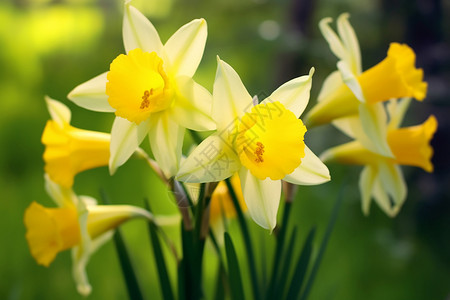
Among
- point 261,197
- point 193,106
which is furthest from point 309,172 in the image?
point 193,106

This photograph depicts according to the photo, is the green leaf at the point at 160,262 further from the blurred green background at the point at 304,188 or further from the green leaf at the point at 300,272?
the blurred green background at the point at 304,188

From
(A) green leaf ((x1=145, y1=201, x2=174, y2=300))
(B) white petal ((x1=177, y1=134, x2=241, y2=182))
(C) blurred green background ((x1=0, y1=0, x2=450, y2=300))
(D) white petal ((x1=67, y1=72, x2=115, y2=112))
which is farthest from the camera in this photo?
(C) blurred green background ((x1=0, y1=0, x2=450, y2=300))

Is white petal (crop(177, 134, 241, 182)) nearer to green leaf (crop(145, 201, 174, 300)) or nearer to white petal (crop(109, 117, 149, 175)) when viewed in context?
white petal (crop(109, 117, 149, 175))

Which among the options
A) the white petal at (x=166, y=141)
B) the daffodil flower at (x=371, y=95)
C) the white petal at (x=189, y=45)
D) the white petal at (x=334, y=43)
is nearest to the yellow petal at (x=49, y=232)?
the white petal at (x=166, y=141)

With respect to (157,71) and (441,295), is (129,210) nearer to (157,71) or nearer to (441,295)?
(157,71)

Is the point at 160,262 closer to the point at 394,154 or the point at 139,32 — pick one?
the point at 139,32

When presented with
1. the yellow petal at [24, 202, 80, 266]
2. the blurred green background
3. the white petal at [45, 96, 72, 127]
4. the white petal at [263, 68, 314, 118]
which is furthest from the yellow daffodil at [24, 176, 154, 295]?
the blurred green background
